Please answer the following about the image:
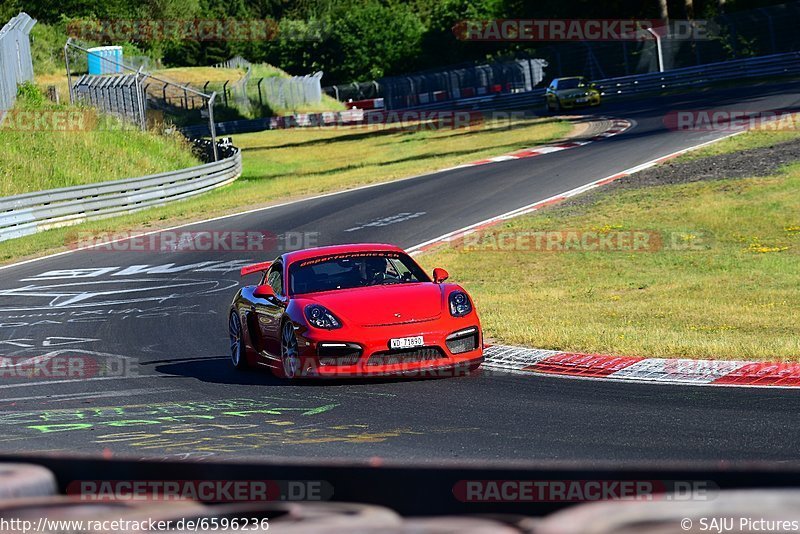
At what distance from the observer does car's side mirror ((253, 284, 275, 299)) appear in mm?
11523

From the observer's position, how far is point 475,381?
10219 mm

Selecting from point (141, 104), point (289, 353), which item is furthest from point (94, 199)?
point (289, 353)

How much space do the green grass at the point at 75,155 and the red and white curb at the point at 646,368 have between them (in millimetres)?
23711

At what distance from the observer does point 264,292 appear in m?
11.6

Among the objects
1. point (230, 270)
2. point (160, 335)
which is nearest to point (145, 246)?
point (230, 270)

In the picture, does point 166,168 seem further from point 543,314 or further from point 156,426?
point 156,426

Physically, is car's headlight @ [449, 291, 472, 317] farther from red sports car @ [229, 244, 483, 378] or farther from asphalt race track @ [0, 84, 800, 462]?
asphalt race track @ [0, 84, 800, 462]

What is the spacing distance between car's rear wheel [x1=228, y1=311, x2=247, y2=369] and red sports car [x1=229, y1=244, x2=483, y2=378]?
0.01 metres

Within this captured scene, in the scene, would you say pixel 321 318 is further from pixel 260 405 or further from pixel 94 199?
pixel 94 199

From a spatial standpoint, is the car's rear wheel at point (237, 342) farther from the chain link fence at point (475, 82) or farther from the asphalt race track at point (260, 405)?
the chain link fence at point (475, 82)

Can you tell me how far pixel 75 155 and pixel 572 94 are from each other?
21.0m

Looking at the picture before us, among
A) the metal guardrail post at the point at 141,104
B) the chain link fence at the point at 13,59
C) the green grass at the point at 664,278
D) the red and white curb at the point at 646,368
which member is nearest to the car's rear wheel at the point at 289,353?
the red and white curb at the point at 646,368

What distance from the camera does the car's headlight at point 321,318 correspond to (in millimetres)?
10477

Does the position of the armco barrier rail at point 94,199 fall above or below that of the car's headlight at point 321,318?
above
